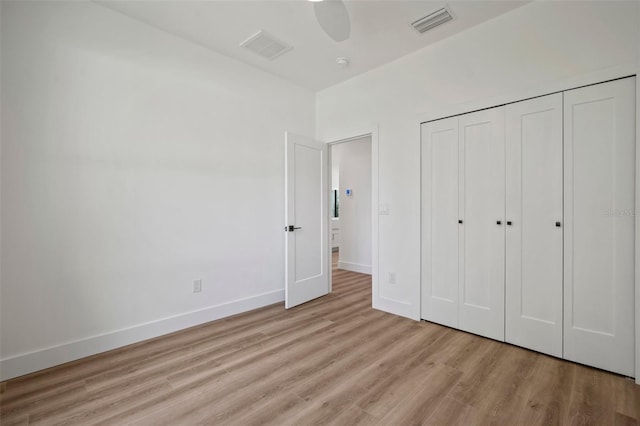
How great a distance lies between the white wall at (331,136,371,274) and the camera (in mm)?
5516

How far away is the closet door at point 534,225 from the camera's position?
2.31 metres

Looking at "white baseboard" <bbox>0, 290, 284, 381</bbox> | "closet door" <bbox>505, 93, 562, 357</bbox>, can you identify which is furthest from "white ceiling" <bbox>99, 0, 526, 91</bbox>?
"white baseboard" <bbox>0, 290, 284, 381</bbox>

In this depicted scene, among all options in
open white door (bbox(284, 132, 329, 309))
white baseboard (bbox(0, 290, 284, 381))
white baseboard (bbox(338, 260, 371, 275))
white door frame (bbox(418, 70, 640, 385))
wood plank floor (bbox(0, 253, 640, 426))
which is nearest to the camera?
wood plank floor (bbox(0, 253, 640, 426))

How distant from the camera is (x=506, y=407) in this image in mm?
1730

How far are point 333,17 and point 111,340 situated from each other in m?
3.15

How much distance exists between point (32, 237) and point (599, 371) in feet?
14.4

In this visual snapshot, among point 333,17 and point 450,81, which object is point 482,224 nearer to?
point 450,81

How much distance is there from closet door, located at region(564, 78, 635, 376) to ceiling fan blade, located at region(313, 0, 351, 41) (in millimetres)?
1873

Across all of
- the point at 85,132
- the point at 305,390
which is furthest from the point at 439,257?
the point at 85,132

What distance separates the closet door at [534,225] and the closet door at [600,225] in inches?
2.7

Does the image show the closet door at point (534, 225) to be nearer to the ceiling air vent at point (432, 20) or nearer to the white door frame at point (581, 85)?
the white door frame at point (581, 85)

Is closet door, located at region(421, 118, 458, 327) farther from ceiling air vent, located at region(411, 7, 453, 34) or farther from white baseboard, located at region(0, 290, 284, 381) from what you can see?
white baseboard, located at region(0, 290, 284, 381)

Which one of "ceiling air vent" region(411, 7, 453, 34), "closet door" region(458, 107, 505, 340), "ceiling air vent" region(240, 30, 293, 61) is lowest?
"closet door" region(458, 107, 505, 340)

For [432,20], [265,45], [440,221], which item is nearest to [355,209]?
[440,221]
